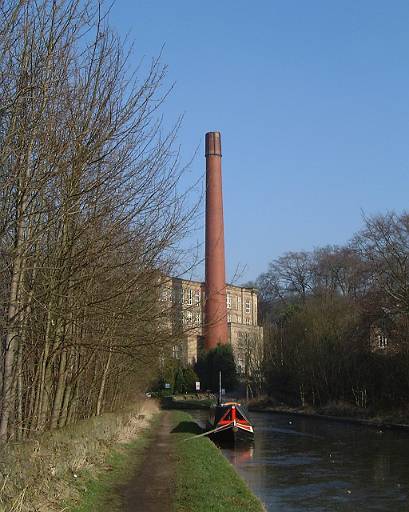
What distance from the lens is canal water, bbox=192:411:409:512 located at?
16.3 metres

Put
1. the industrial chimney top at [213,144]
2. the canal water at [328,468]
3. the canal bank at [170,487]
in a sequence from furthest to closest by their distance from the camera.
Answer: the industrial chimney top at [213,144] → the canal water at [328,468] → the canal bank at [170,487]

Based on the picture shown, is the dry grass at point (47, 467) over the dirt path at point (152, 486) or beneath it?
over

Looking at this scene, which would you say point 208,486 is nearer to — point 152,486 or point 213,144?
point 152,486

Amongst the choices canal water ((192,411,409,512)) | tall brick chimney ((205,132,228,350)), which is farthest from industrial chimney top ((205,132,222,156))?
canal water ((192,411,409,512))

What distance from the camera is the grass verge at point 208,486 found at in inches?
471

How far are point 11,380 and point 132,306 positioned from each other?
2.82 m

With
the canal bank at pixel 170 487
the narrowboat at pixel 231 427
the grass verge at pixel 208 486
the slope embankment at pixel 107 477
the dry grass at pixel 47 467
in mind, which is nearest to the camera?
the dry grass at pixel 47 467

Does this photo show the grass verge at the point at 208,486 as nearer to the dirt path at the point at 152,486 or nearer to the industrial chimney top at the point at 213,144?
the dirt path at the point at 152,486

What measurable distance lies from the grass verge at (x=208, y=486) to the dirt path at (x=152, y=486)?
8.3 inches

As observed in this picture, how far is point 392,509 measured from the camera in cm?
1525

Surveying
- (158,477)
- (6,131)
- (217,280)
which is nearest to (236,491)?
(158,477)

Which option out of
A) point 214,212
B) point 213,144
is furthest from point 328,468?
point 213,144

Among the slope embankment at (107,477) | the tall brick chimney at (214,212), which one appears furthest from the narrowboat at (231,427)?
the tall brick chimney at (214,212)

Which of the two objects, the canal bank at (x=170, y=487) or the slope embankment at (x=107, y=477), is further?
the canal bank at (x=170, y=487)
